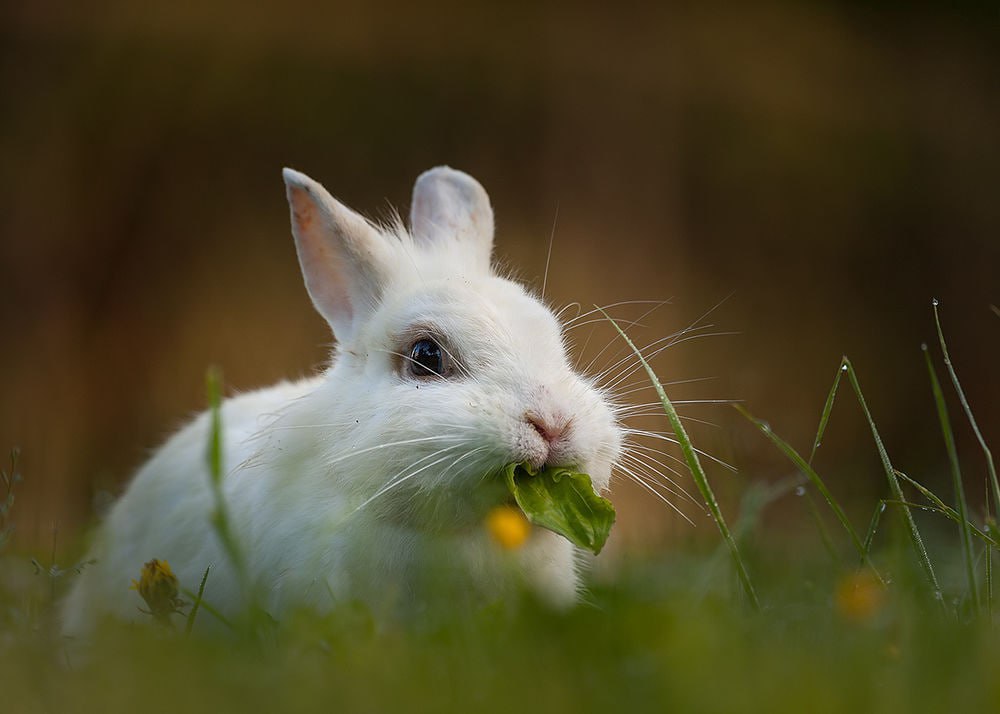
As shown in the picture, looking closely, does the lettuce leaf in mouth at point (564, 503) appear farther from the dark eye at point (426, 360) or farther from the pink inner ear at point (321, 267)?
the pink inner ear at point (321, 267)

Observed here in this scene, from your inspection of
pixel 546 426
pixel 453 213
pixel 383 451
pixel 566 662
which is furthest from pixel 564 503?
pixel 453 213

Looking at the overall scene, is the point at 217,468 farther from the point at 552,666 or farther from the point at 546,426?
the point at 546,426

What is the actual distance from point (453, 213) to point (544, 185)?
3.96 m

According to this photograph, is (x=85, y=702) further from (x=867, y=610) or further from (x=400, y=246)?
(x=400, y=246)

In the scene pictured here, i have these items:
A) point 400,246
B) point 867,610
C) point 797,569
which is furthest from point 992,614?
point 400,246

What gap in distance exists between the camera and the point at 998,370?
27.8ft

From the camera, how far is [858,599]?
6.15 feet

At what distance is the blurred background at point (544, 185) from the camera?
662 cm

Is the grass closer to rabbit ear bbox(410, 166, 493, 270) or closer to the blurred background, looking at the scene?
rabbit ear bbox(410, 166, 493, 270)

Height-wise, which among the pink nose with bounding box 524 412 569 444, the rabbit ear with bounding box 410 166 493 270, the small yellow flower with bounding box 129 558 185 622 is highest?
the rabbit ear with bounding box 410 166 493 270

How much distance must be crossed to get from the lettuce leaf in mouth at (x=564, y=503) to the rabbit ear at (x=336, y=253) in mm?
951

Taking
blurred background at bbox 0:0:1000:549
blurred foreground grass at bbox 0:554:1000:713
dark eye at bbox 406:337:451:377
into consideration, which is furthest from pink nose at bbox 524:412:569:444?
blurred background at bbox 0:0:1000:549

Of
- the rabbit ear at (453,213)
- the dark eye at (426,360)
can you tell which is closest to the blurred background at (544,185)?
the rabbit ear at (453,213)

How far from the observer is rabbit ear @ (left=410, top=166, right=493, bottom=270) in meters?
3.44
